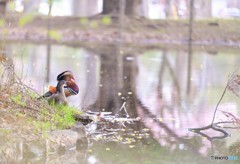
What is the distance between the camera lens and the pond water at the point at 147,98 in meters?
8.10

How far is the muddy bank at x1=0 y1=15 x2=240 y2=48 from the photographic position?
28438mm

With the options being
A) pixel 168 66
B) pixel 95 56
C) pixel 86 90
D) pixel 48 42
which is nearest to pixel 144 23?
pixel 48 42

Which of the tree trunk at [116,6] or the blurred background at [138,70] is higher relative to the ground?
the tree trunk at [116,6]

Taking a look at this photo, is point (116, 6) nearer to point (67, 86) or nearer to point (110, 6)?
point (110, 6)

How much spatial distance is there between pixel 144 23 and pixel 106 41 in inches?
107

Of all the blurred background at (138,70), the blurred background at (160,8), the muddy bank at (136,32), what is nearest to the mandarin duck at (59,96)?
the blurred background at (138,70)

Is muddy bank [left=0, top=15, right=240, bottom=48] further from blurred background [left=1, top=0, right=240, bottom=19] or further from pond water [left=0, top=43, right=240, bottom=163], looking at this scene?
pond water [left=0, top=43, right=240, bottom=163]

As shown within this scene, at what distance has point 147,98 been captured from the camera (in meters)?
12.4

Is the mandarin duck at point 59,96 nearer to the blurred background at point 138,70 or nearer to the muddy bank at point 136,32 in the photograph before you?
the blurred background at point 138,70

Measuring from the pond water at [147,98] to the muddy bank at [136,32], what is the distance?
479 cm

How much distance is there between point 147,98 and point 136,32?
16.8 meters

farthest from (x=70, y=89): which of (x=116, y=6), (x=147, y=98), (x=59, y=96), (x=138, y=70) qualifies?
(x=116, y=6)

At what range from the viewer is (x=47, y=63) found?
18391 mm

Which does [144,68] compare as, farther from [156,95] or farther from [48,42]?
[48,42]
